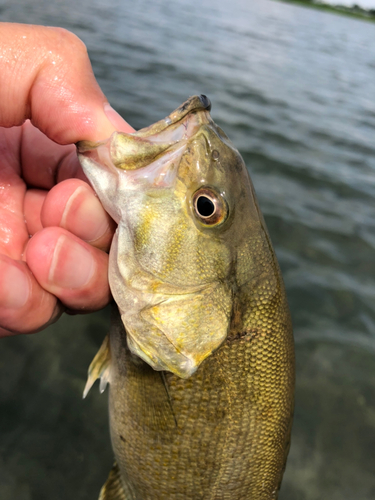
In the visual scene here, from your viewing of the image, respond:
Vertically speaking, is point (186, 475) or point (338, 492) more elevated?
point (186, 475)

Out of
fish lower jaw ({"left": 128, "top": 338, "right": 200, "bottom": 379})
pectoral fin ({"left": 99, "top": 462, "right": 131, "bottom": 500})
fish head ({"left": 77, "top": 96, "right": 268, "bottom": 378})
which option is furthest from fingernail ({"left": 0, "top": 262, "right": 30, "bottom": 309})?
pectoral fin ({"left": 99, "top": 462, "right": 131, "bottom": 500})

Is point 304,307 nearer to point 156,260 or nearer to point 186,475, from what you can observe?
point 186,475

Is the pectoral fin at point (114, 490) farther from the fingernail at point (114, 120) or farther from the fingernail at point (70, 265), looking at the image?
the fingernail at point (114, 120)

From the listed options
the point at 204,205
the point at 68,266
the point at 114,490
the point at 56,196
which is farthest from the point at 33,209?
the point at 114,490

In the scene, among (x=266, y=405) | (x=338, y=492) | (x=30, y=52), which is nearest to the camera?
(x=30, y=52)

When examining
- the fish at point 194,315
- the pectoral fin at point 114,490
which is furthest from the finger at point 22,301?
the pectoral fin at point 114,490

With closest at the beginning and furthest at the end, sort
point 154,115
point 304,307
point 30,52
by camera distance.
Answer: point 30,52 → point 304,307 → point 154,115

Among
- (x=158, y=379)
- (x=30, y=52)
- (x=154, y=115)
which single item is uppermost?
(x=30, y=52)

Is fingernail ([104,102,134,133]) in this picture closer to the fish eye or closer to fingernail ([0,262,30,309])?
the fish eye

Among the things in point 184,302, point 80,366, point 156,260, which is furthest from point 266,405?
point 80,366
